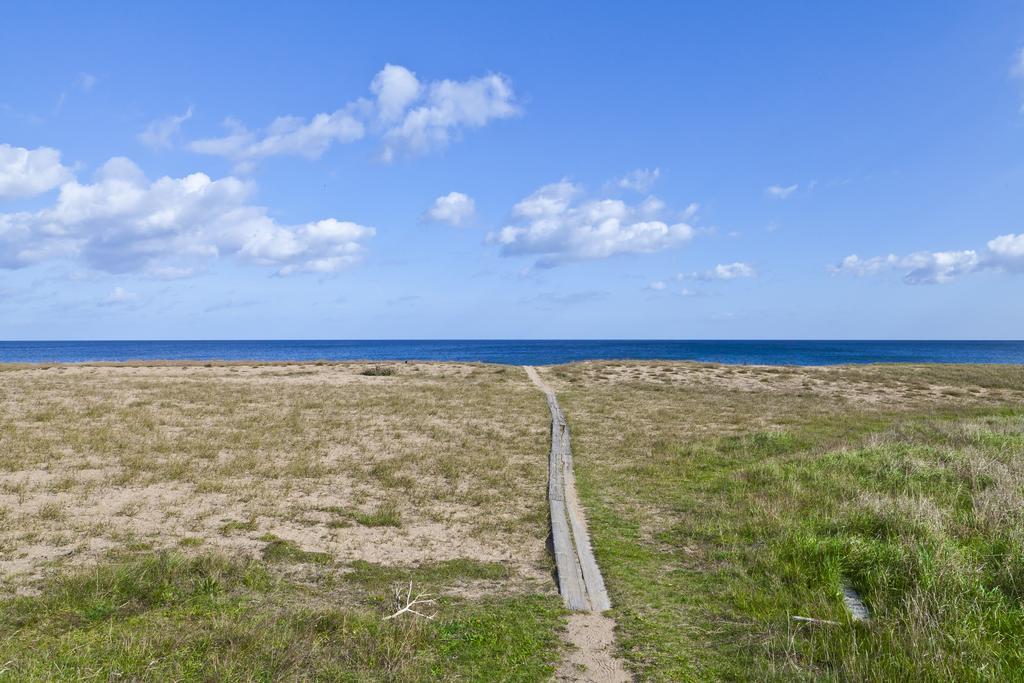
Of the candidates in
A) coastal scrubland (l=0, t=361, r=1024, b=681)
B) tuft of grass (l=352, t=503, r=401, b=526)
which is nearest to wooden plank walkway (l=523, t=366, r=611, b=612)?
coastal scrubland (l=0, t=361, r=1024, b=681)

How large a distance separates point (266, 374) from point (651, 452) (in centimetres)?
3587

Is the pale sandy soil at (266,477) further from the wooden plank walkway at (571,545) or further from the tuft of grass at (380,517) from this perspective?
the wooden plank walkway at (571,545)

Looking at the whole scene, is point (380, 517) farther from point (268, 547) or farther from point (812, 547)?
point (812, 547)

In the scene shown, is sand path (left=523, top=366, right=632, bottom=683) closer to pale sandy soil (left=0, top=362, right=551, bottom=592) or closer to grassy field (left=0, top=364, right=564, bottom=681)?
grassy field (left=0, top=364, right=564, bottom=681)

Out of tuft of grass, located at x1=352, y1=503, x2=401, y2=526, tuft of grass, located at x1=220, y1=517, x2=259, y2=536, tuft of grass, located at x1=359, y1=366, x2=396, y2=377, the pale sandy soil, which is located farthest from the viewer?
tuft of grass, located at x1=359, y1=366, x2=396, y2=377

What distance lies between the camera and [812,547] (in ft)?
29.0

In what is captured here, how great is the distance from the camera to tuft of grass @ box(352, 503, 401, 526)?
11.5m

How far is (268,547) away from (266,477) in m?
5.30

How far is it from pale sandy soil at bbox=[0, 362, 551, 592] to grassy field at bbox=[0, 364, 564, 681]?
7 cm

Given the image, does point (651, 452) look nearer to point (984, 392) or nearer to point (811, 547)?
point (811, 547)

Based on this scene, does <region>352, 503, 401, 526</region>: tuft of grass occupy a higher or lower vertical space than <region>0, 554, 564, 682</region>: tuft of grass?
lower

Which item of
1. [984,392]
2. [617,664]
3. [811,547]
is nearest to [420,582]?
[617,664]

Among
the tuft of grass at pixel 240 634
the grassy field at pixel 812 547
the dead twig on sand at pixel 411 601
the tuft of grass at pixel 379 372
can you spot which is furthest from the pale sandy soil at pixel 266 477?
the tuft of grass at pixel 379 372

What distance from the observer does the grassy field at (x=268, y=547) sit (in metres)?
6.32
